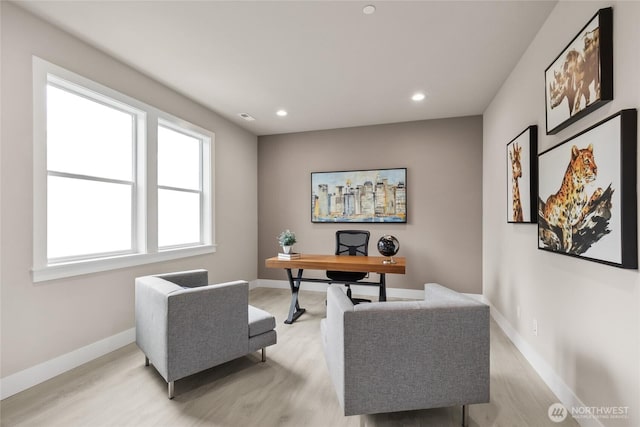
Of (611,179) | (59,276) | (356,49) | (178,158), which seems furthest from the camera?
(178,158)

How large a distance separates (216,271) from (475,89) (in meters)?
3.96

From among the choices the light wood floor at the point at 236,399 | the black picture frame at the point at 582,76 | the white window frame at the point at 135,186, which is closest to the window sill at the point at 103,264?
the white window frame at the point at 135,186

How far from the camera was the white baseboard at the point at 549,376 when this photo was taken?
174cm

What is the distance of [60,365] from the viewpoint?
2.31 meters

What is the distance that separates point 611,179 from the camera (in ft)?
4.69

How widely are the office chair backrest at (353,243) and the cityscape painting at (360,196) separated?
0.56 metres

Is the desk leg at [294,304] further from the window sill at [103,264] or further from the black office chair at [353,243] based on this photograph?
the window sill at [103,264]

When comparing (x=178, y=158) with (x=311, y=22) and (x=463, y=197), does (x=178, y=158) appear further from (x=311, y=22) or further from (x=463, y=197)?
(x=463, y=197)

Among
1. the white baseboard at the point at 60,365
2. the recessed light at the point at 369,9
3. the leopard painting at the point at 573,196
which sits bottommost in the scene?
the white baseboard at the point at 60,365

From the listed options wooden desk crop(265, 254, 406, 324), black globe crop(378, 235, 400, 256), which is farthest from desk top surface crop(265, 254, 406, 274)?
black globe crop(378, 235, 400, 256)

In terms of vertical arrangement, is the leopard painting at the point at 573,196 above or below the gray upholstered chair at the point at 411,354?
above

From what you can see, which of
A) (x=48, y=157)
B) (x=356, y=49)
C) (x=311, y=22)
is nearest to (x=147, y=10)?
(x=311, y=22)

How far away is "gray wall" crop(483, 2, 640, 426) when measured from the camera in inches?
Answer: 54.2

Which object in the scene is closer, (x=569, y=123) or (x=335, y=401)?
(x=569, y=123)
